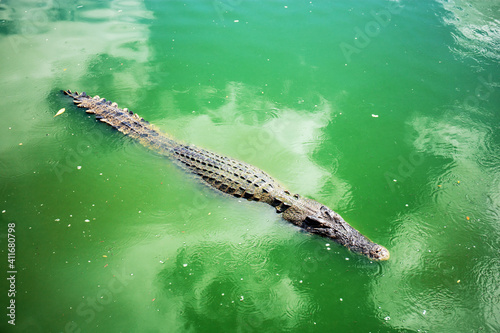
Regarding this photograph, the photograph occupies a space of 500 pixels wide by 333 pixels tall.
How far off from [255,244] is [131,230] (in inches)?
71.8

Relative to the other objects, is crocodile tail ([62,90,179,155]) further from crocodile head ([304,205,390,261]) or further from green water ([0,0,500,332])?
crocodile head ([304,205,390,261])

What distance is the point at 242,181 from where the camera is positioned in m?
5.04

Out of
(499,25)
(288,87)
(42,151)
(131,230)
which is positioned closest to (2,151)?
(42,151)

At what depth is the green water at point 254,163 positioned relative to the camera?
3914 mm

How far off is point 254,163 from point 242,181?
671 millimetres

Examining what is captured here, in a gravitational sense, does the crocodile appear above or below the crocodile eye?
below

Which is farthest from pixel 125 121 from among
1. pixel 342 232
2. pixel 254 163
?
pixel 342 232

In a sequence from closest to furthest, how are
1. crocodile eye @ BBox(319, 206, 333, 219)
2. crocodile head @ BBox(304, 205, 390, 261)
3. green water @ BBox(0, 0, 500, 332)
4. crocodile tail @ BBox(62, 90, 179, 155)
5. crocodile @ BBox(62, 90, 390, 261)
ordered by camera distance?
green water @ BBox(0, 0, 500, 332)
crocodile head @ BBox(304, 205, 390, 261)
crocodile @ BBox(62, 90, 390, 261)
crocodile eye @ BBox(319, 206, 333, 219)
crocodile tail @ BBox(62, 90, 179, 155)

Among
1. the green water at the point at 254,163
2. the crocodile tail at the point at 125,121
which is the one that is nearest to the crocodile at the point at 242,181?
the crocodile tail at the point at 125,121

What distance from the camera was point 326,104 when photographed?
265 inches

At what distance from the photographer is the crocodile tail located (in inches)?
228

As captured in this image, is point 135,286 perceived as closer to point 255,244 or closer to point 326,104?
point 255,244

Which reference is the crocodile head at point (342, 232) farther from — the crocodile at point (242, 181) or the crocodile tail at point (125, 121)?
the crocodile tail at point (125, 121)

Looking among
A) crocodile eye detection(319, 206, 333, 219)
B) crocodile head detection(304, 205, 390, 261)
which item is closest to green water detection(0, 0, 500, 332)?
crocodile head detection(304, 205, 390, 261)
